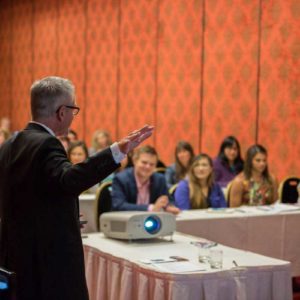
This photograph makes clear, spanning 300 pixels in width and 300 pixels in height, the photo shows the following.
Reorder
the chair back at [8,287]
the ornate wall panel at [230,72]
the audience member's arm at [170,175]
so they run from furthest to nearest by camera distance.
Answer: the ornate wall panel at [230,72] → the audience member's arm at [170,175] → the chair back at [8,287]

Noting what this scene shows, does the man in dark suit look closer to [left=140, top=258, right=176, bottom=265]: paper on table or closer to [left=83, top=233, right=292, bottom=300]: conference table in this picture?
[left=83, top=233, right=292, bottom=300]: conference table

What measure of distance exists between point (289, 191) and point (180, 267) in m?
3.35

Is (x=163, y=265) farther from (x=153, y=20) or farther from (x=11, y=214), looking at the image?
(x=153, y=20)

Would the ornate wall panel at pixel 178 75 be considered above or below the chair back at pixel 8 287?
above

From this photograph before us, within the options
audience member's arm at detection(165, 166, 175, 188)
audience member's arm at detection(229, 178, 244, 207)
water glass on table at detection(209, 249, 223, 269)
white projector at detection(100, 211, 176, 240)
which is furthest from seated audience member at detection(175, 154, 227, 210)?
→ water glass on table at detection(209, 249, 223, 269)

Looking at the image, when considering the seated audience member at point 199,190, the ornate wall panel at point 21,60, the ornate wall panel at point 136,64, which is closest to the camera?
the seated audience member at point 199,190

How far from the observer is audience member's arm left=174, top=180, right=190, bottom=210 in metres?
5.50

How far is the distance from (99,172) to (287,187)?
14.5ft

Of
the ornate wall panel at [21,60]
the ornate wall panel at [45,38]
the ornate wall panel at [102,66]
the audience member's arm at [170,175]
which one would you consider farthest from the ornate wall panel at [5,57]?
the audience member's arm at [170,175]

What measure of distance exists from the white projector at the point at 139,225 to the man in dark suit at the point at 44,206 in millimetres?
1402

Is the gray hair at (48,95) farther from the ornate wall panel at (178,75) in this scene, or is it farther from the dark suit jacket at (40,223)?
the ornate wall panel at (178,75)

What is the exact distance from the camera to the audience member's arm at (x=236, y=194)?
583 centimetres

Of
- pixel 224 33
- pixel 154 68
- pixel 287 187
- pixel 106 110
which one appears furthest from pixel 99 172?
pixel 106 110

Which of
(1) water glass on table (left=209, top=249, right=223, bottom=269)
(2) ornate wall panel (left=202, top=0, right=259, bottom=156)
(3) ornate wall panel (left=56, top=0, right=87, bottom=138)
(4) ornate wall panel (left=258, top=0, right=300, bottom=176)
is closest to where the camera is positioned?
(1) water glass on table (left=209, top=249, right=223, bottom=269)
